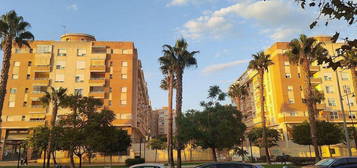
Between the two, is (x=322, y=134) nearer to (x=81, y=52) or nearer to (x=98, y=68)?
(x=98, y=68)

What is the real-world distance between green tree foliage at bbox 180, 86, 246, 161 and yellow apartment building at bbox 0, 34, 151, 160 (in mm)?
36178

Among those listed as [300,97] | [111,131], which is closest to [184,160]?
[111,131]

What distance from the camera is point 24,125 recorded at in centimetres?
6200

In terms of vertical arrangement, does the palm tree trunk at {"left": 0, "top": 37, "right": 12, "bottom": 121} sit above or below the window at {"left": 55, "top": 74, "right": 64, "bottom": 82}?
below

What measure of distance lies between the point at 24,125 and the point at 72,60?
1747 cm

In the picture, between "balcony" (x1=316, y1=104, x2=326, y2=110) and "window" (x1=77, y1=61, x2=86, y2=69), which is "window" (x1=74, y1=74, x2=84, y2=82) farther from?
"balcony" (x1=316, y1=104, x2=326, y2=110)

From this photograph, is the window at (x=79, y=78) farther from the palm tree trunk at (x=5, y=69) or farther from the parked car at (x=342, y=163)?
the parked car at (x=342, y=163)

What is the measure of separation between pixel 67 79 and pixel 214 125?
158ft

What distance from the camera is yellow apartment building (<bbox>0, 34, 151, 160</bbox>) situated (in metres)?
63.1

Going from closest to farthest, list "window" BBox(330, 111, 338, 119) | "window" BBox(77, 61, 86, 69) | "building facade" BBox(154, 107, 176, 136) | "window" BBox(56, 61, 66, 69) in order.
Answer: "window" BBox(330, 111, 338, 119) → "window" BBox(56, 61, 66, 69) → "window" BBox(77, 61, 86, 69) → "building facade" BBox(154, 107, 176, 136)

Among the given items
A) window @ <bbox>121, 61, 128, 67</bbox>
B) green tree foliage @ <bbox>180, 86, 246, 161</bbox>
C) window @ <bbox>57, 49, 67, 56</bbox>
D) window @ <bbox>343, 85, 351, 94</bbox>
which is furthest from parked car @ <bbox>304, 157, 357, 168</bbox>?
window @ <bbox>57, 49, 67, 56</bbox>

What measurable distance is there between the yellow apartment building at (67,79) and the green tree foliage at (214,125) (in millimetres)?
36178

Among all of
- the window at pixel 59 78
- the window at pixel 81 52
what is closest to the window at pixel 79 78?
the window at pixel 59 78

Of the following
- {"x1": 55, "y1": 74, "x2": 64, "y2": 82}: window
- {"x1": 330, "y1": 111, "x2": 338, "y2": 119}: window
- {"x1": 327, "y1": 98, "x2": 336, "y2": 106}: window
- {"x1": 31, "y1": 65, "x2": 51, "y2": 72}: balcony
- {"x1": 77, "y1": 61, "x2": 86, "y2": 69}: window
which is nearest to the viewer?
{"x1": 330, "y1": 111, "x2": 338, "y2": 119}: window
